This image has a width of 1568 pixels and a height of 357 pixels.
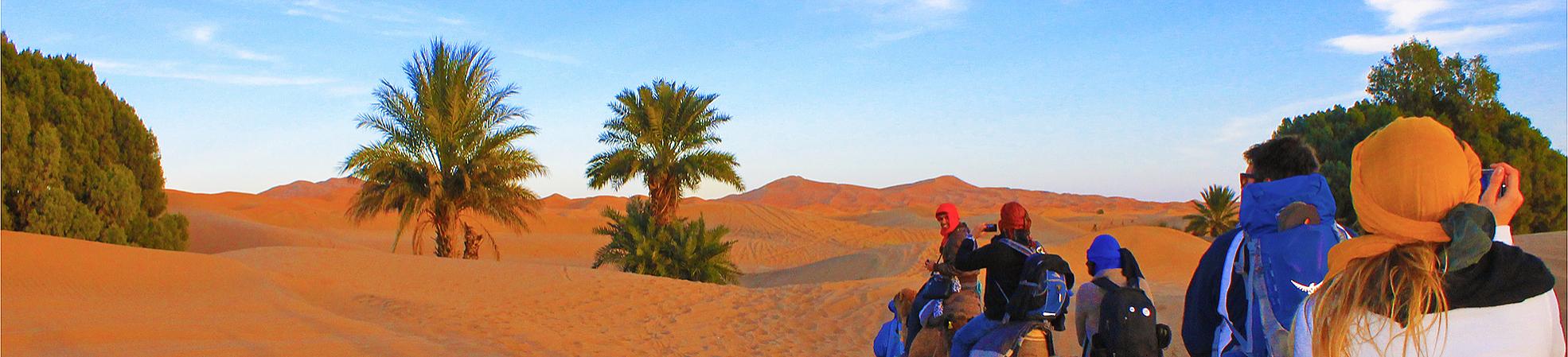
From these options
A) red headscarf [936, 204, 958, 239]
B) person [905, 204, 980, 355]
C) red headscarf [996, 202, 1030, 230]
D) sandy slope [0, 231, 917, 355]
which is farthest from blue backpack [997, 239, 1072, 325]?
sandy slope [0, 231, 917, 355]

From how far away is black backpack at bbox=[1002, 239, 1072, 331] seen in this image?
5.66 m

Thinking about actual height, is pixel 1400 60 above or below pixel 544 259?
above

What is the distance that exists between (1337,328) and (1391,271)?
0.15 metres

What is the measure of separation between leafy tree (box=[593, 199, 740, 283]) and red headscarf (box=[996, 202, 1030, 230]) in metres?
16.0

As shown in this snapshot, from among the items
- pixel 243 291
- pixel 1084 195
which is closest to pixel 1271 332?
pixel 243 291

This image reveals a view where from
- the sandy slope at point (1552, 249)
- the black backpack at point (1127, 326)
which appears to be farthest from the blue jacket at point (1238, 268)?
the sandy slope at point (1552, 249)

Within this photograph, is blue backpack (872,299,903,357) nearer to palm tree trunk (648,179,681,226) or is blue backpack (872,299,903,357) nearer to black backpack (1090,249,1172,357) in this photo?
black backpack (1090,249,1172,357)

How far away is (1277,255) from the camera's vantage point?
3418 millimetres

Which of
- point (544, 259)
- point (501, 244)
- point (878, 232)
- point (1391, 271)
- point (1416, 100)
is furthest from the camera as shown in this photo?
point (878, 232)

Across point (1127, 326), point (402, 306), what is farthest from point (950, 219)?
point (402, 306)

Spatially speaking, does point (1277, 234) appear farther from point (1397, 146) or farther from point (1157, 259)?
point (1157, 259)

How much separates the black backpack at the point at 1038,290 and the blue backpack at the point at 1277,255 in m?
1.92

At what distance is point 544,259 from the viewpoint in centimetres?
3912

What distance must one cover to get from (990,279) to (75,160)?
22.0 metres
